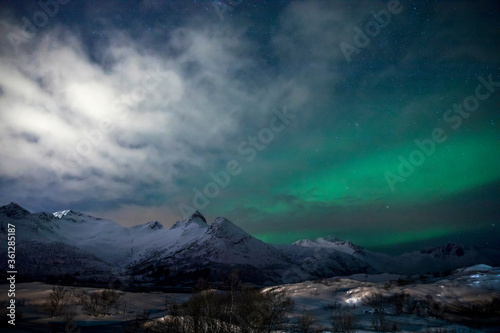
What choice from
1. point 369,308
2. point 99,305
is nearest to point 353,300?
point 369,308

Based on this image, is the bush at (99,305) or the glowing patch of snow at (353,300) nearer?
the bush at (99,305)

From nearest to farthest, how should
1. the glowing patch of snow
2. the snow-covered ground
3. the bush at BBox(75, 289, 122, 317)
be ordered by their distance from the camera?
the snow-covered ground, the bush at BBox(75, 289, 122, 317), the glowing patch of snow

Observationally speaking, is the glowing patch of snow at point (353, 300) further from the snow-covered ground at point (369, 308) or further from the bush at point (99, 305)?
the bush at point (99, 305)

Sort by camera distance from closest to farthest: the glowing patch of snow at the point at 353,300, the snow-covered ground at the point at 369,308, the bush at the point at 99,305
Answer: the snow-covered ground at the point at 369,308 → the bush at the point at 99,305 → the glowing patch of snow at the point at 353,300

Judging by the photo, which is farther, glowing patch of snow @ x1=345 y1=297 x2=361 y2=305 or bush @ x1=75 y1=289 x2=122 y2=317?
glowing patch of snow @ x1=345 y1=297 x2=361 y2=305

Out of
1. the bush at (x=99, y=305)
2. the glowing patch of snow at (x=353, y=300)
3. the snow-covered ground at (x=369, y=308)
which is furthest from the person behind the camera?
the glowing patch of snow at (x=353, y=300)

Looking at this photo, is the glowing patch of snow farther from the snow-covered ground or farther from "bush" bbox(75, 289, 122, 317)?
"bush" bbox(75, 289, 122, 317)

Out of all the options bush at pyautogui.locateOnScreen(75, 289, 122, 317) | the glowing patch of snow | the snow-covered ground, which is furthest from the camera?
the glowing patch of snow

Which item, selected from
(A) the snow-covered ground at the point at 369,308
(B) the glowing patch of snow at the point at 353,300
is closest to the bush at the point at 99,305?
(A) the snow-covered ground at the point at 369,308

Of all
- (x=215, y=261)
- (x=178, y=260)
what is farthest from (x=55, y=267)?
(x=215, y=261)

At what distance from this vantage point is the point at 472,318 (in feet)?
80.4

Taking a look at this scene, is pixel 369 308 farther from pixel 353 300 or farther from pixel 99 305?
pixel 99 305

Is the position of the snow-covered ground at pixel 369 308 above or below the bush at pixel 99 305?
below

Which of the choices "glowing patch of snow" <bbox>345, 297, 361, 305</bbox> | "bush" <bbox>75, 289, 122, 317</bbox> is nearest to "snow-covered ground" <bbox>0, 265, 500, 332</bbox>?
"glowing patch of snow" <bbox>345, 297, 361, 305</bbox>
